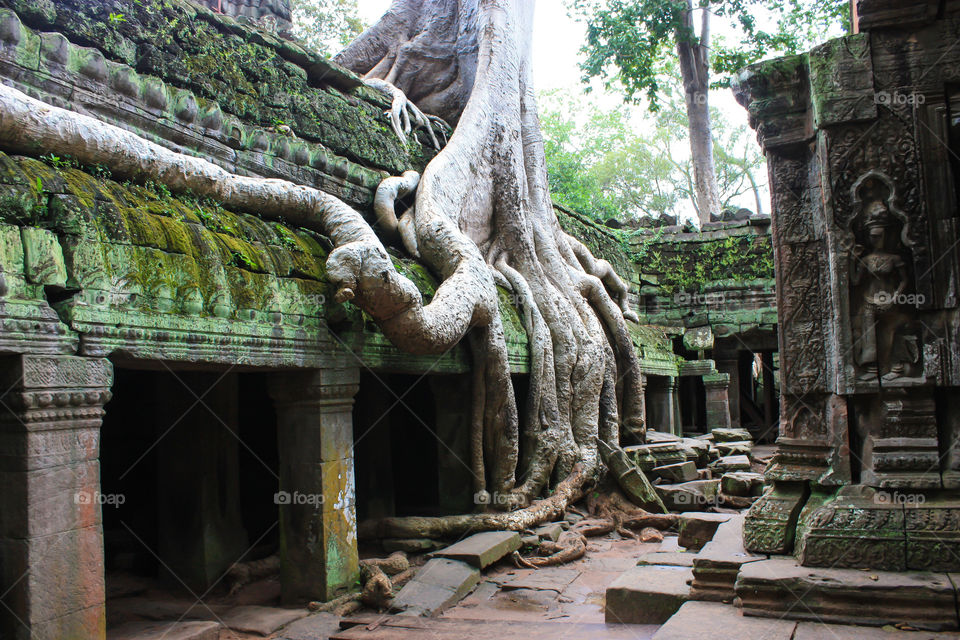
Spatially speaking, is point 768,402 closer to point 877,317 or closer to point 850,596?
point 877,317

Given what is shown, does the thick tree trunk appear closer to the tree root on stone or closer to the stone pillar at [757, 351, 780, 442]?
the stone pillar at [757, 351, 780, 442]

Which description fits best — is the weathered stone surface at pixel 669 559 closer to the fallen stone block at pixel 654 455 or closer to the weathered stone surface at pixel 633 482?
the weathered stone surface at pixel 633 482

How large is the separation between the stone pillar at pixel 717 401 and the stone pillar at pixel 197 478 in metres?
8.40

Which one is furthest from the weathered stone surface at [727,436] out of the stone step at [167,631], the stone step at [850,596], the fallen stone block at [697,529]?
the stone step at [167,631]

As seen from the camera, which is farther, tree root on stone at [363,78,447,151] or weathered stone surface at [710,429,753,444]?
weathered stone surface at [710,429,753,444]

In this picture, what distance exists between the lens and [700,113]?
1733 cm

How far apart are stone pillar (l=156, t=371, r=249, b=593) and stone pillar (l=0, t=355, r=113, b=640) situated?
1905 mm

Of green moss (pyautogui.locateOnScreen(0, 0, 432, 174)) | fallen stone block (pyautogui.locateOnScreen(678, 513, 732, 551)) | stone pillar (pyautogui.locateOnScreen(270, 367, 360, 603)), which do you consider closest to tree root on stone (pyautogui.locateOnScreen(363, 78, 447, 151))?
green moss (pyautogui.locateOnScreen(0, 0, 432, 174))

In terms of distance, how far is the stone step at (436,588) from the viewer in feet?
14.6

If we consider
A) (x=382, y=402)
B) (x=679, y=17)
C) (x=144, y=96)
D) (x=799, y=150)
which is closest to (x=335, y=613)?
(x=382, y=402)

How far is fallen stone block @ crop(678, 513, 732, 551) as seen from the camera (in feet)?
16.8

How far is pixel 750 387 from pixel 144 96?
13.2m

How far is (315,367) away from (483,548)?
1785mm

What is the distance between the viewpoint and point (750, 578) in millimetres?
3320
